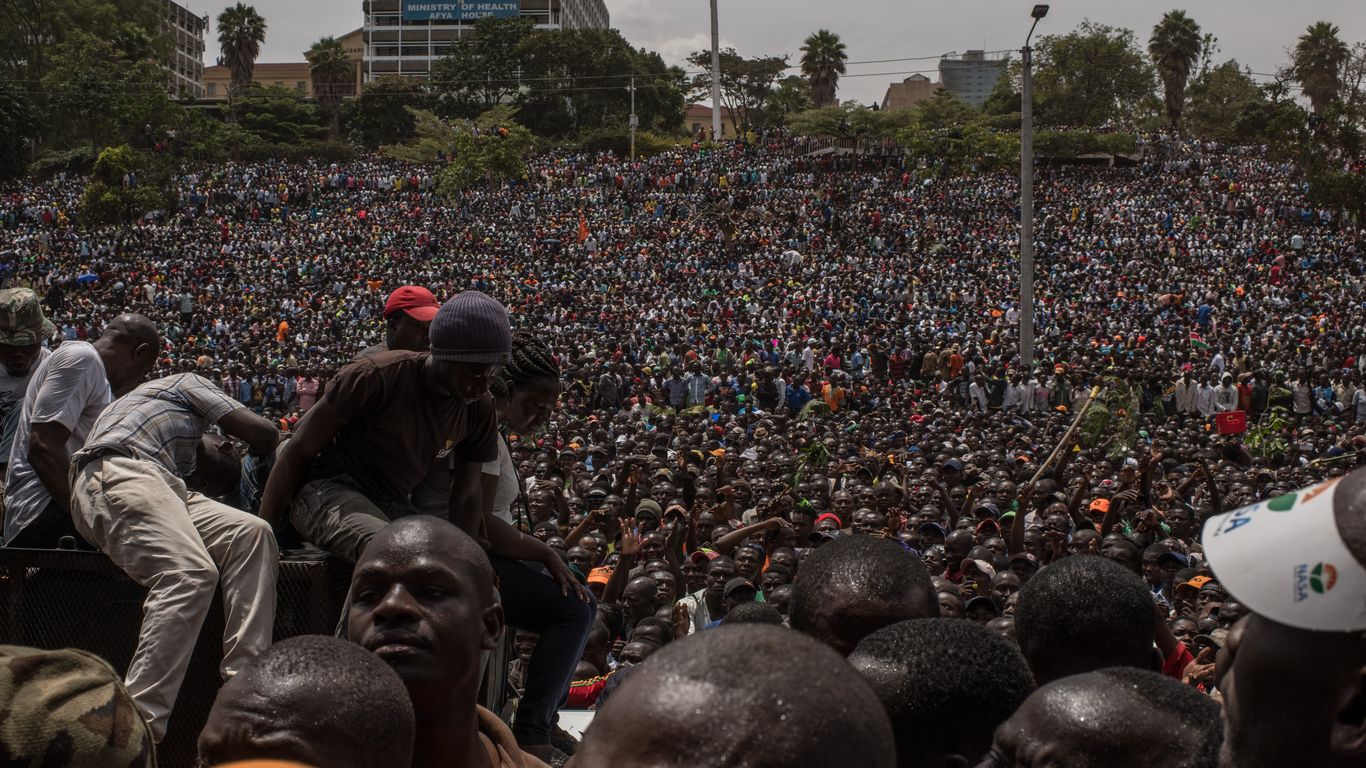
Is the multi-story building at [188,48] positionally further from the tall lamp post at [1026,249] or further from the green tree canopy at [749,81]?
the tall lamp post at [1026,249]

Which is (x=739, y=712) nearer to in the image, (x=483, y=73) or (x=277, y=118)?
(x=277, y=118)

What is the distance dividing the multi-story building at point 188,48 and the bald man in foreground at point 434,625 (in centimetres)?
8628

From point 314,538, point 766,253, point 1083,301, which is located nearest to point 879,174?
point 766,253

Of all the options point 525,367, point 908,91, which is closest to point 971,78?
point 908,91

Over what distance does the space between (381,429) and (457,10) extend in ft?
271

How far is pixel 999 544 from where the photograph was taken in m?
7.84

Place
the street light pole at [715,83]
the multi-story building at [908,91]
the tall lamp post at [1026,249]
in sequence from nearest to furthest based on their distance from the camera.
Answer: the tall lamp post at [1026,249]
the street light pole at [715,83]
the multi-story building at [908,91]

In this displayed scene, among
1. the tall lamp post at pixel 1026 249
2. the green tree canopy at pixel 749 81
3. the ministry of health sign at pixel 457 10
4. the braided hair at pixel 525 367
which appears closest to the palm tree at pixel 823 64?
the green tree canopy at pixel 749 81

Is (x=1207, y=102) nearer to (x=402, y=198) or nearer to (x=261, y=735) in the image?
(x=402, y=198)

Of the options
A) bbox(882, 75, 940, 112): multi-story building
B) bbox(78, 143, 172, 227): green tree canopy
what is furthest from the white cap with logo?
bbox(882, 75, 940, 112): multi-story building

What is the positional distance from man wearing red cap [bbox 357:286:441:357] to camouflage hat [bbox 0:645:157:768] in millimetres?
2269

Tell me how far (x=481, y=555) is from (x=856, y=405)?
1727 cm

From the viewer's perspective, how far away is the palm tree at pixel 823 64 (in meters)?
59.6

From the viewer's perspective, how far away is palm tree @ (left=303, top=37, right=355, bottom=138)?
6056 centimetres
